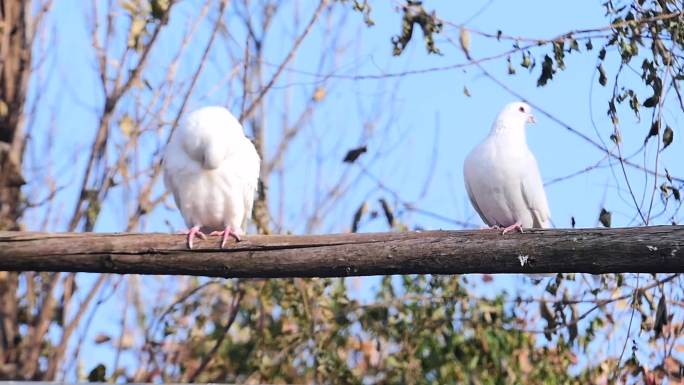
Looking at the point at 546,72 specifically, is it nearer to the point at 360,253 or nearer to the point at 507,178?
the point at 507,178

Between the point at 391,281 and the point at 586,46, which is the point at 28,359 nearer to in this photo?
the point at 391,281

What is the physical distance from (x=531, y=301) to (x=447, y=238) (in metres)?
2.47

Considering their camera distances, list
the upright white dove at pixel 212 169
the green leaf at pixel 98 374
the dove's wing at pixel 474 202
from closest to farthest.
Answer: the upright white dove at pixel 212 169
the green leaf at pixel 98 374
the dove's wing at pixel 474 202

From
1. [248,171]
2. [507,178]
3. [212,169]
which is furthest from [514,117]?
[212,169]

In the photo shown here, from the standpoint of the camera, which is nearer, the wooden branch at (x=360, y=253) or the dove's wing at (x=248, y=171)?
the wooden branch at (x=360, y=253)

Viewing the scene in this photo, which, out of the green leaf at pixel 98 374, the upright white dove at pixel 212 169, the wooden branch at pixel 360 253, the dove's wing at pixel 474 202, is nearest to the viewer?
the wooden branch at pixel 360 253

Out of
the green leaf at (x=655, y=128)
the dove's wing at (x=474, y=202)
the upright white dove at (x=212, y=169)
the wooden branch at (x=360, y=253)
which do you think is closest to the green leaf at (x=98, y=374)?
the upright white dove at (x=212, y=169)

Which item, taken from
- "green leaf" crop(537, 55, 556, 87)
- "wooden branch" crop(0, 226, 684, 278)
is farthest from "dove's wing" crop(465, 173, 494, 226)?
"wooden branch" crop(0, 226, 684, 278)

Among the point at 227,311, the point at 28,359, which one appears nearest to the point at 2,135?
the point at 28,359

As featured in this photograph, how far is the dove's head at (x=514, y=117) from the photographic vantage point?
235 inches

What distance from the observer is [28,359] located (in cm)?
746

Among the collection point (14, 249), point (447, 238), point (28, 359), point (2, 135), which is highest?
point (2, 135)

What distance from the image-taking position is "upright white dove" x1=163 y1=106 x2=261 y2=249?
524cm

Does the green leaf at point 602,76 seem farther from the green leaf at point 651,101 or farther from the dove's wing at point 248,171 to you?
the dove's wing at point 248,171
